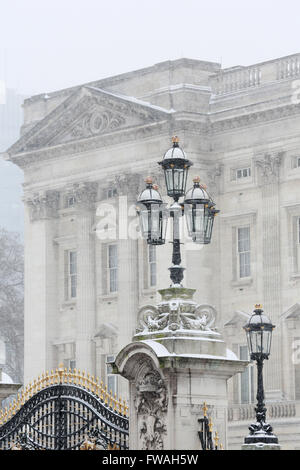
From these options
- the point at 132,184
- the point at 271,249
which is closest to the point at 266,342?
the point at 271,249

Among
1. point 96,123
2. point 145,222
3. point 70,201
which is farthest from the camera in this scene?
point 70,201

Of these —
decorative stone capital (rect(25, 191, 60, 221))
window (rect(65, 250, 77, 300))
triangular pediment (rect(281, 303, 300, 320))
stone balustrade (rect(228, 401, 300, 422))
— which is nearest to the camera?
stone balustrade (rect(228, 401, 300, 422))

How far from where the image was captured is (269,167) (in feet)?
224

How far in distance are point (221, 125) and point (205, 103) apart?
4.37 feet

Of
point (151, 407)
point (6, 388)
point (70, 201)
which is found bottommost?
point (151, 407)

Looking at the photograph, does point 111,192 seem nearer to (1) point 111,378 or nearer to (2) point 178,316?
(1) point 111,378

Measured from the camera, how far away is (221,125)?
230 ft

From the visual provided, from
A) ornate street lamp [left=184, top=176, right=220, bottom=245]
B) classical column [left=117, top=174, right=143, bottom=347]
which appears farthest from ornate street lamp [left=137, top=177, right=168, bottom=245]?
classical column [left=117, top=174, right=143, bottom=347]

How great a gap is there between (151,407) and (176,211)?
3.40 metres

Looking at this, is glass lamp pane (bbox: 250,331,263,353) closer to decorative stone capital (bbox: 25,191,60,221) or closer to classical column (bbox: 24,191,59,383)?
classical column (bbox: 24,191,59,383)

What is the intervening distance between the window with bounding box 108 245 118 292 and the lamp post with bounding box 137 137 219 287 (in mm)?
44201

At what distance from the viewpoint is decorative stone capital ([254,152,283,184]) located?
6794 cm

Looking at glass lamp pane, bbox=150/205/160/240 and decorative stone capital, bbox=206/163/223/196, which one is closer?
glass lamp pane, bbox=150/205/160/240
